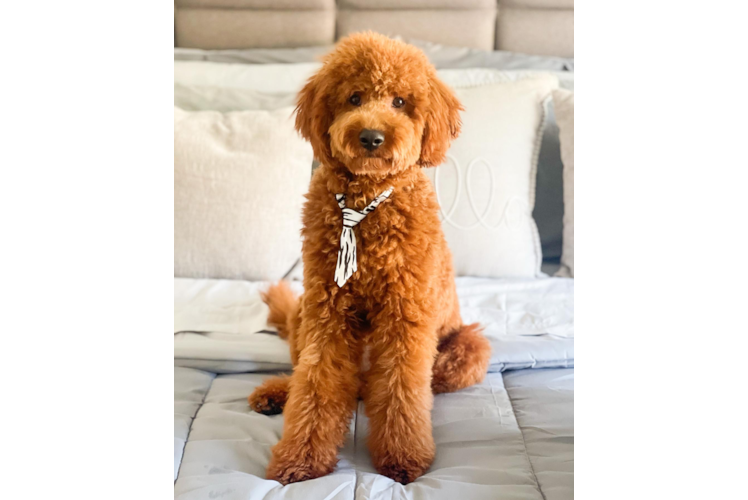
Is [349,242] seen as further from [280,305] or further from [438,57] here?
[438,57]

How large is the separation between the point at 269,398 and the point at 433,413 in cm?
36

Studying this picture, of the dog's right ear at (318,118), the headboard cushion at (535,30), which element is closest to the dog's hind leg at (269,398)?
the dog's right ear at (318,118)

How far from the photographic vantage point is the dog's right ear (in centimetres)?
111

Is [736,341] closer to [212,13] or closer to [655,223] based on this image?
[655,223]

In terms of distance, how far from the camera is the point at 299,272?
1864 millimetres

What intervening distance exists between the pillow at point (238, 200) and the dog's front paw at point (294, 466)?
0.81 m

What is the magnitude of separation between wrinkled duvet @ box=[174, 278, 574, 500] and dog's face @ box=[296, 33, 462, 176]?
56 cm

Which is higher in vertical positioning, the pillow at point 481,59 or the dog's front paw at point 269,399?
the pillow at point 481,59

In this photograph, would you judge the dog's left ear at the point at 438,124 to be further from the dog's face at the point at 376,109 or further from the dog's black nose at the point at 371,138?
the dog's black nose at the point at 371,138

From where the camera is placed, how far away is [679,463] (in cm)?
48

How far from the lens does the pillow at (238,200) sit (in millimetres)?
1768

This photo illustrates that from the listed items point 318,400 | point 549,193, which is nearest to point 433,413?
point 318,400
